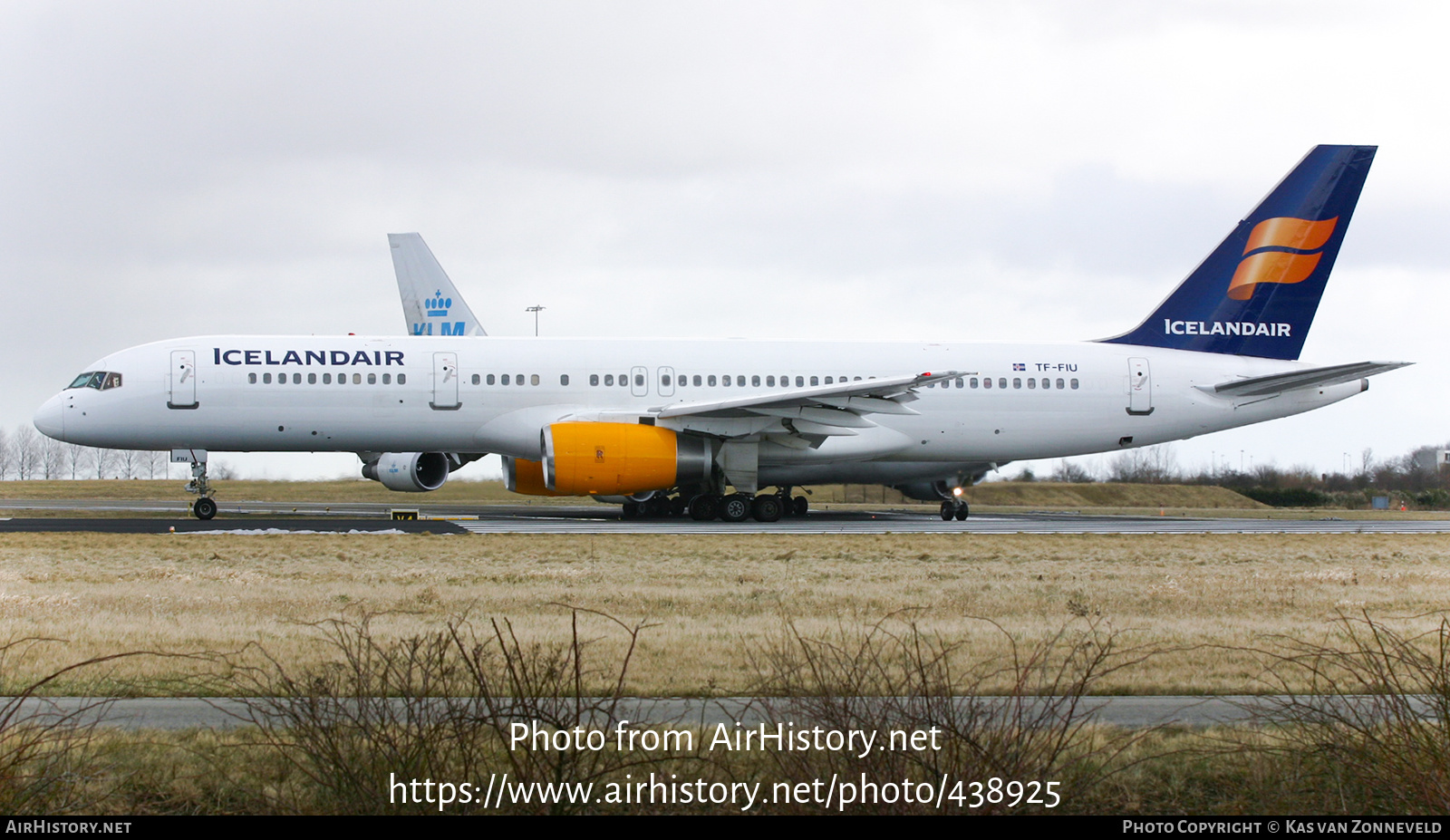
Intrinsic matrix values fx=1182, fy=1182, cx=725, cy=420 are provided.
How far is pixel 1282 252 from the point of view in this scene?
30.6m

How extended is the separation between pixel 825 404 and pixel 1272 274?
1329 cm

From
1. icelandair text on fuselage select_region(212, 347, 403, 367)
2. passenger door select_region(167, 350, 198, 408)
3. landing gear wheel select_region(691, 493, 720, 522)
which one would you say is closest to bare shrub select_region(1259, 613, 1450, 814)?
landing gear wheel select_region(691, 493, 720, 522)

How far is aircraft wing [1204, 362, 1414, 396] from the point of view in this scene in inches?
1095

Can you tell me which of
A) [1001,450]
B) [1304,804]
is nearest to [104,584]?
[1304,804]

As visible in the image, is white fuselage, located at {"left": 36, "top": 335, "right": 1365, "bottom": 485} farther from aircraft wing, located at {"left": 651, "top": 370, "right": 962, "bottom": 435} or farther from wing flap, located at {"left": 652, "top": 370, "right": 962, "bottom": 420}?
wing flap, located at {"left": 652, "top": 370, "right": 962, "bottom": 420}

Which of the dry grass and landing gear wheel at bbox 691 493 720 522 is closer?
the dry grass

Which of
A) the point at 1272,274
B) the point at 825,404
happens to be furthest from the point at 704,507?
the point at 1272,274

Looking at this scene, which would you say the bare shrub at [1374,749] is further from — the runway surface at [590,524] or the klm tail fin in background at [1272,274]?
the klm tail fin in background at [1272,274]

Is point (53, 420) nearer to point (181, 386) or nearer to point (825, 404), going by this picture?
point (181, 386)

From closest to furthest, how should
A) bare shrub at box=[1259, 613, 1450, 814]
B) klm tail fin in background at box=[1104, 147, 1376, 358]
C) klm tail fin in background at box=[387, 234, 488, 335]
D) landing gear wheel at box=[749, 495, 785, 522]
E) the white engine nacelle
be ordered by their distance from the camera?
bare shrub at box=[1259, 613, 1450, 814] → landing gear wheel at box=[749, 495, 785, 522] → the white engine nacelle → klm tail fin in background at box=[1104, 147, 1376, 358] → klm tail fin in background at box=[387, 234, 488, 335]

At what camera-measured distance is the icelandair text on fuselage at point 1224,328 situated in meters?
30.9

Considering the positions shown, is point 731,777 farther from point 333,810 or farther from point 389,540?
point 389,540

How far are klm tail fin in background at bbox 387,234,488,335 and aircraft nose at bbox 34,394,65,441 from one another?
1739 cm

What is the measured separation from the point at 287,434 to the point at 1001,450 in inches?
670
